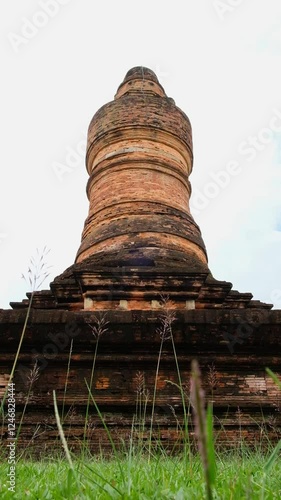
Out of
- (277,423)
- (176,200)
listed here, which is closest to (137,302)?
(277,423)

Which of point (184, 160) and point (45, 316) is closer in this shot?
point (45, 316)

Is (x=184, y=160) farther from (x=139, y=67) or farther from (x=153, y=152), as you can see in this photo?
(x=139, y=67)

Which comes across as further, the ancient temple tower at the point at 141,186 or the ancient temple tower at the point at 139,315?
the ancient temple tower at the point at 141,186

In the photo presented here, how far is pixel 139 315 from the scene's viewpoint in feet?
12.0

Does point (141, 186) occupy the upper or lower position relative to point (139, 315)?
upper

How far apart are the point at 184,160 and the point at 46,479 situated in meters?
5.86

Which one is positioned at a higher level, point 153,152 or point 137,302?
point 153,152

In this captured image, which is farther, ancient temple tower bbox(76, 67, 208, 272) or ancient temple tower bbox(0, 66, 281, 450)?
ancient temple tower bbox(76, 67, 208, 272)

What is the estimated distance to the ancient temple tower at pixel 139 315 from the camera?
3311mm

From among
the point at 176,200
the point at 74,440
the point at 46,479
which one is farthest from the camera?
the point at 176,200

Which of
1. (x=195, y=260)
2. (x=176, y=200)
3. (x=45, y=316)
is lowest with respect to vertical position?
(x=45, y=316)

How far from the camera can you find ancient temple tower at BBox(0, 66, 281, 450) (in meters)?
3.31

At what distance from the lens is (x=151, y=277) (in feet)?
14.4

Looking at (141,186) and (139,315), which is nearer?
(139,315)
